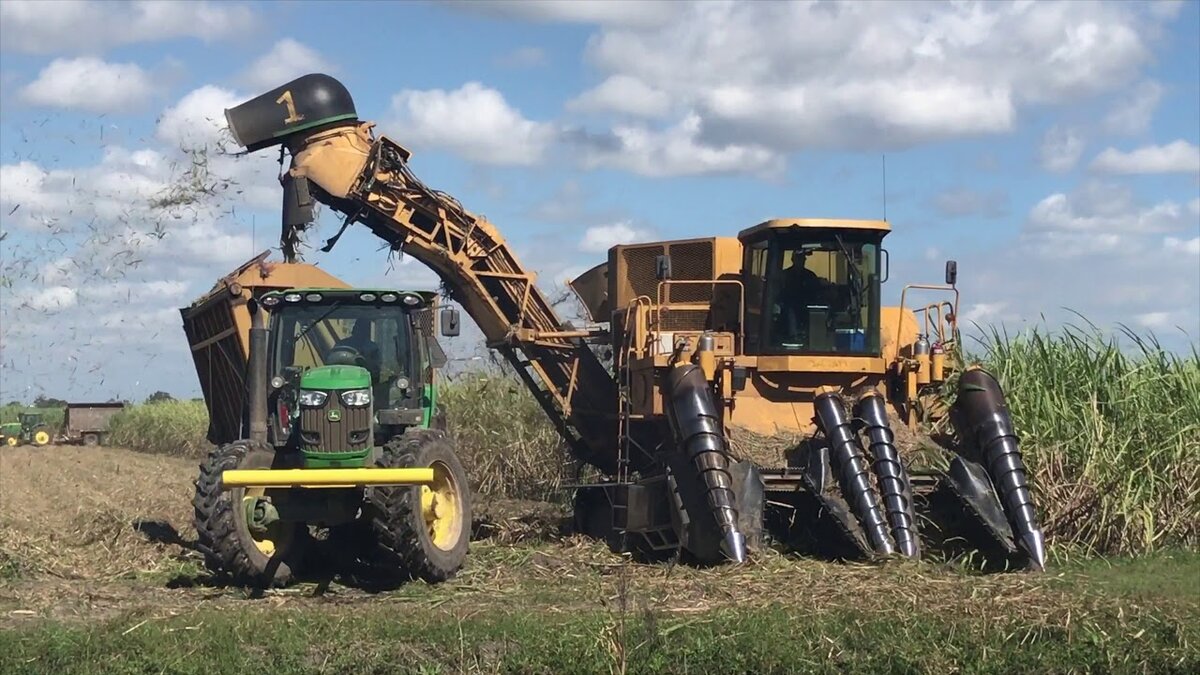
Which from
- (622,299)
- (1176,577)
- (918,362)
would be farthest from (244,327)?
(1176,577)

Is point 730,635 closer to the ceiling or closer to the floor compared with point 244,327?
closer to the floor

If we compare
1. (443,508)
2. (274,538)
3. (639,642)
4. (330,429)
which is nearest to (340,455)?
(330,429)

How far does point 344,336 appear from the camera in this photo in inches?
445

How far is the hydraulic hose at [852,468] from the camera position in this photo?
11.1 m

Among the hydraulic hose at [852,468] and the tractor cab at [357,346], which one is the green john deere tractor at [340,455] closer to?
the tractor cab at [357,346]

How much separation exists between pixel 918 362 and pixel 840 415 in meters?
1.51

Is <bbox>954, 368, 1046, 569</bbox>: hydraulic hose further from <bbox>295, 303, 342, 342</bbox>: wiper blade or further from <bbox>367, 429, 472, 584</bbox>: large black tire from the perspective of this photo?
<bbox>295, 303, 342, 342</bbox>: wiper blade

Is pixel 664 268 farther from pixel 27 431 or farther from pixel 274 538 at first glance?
pixel 27 431

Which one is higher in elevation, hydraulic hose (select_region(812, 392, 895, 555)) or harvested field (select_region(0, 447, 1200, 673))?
hydraulic hose (select_region(812, 392, 895, 555))

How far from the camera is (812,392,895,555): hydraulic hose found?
36.3 feet

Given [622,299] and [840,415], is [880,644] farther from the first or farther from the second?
[622,299]

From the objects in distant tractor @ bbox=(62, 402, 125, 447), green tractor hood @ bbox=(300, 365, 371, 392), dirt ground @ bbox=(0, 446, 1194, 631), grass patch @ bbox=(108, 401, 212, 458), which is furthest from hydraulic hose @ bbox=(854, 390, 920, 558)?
distant tractor @ bbox=(62, 402, 125, 447)

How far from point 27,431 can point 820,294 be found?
28.6m

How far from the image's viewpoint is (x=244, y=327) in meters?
12.8
